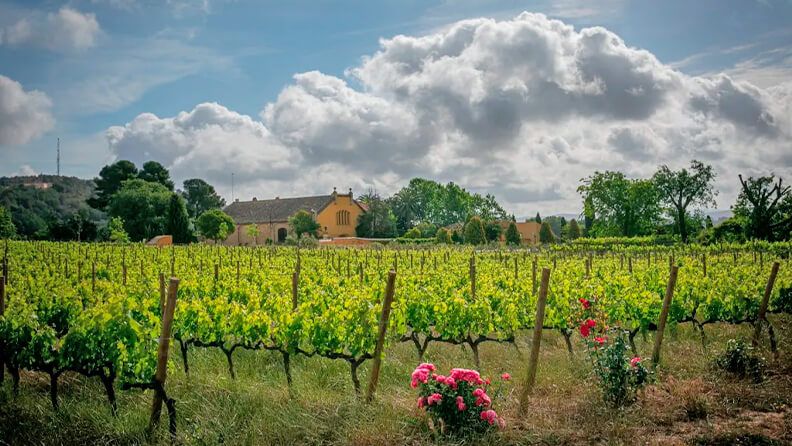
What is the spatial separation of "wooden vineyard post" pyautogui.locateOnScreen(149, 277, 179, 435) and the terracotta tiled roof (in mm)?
63078

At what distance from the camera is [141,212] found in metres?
58.9

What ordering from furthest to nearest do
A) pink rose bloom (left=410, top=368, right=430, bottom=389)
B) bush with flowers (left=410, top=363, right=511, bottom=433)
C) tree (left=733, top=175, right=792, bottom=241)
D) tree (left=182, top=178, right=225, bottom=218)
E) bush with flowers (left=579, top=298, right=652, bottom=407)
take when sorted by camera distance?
tree (left=182, top=178, right=225, bottom=218) < tree (left=733, top=175, right=792, bottom=241) < bush with flowers (left=579, top=298, right=652, bottom=407) < pink rose bloom (left=410, top=368, right=430, bottom=389) < bush with flowers (left=410, top=363, right=511, bottom=433)

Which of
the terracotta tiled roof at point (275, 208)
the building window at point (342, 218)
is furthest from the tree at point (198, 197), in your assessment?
the building window at point (342, 218)

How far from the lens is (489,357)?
9.67 metres

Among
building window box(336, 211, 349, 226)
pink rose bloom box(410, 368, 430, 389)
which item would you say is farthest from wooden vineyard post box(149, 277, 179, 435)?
building window box(336, 211, 349, 226)

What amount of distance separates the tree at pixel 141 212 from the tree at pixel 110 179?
11599 millimetres

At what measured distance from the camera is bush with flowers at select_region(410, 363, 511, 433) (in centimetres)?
579

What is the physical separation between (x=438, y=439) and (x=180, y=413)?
10.1ft

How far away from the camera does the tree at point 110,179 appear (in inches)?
2793

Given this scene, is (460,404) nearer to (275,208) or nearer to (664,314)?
(664,314)

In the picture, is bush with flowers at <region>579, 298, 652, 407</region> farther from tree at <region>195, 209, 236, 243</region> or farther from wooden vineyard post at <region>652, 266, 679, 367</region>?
tree at <region>195, 209, 236, 243</region>

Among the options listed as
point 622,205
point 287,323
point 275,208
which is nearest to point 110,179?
point 275,208

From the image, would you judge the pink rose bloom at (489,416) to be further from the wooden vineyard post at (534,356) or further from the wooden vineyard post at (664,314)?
the wooden vineyard post at (664,314)

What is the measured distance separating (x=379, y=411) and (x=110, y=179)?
73.5 meters
